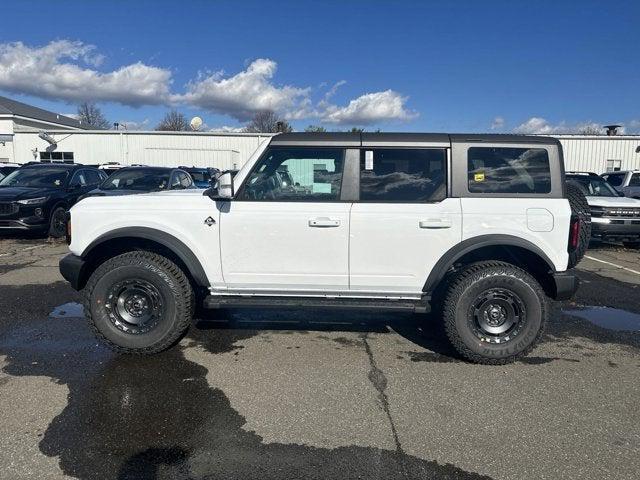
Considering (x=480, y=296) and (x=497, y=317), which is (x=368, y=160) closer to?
(x=480, y=296)

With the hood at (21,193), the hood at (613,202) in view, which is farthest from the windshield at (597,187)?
the hood at (21,193)

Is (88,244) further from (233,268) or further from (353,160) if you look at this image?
(353,160)

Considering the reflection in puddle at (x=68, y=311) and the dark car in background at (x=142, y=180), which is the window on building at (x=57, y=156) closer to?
the dark car in background at (x=142, y=180)

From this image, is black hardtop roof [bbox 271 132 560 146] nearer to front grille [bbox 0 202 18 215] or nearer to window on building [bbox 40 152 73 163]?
front grille [bbox 0 202 18 215]

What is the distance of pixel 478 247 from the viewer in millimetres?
3912

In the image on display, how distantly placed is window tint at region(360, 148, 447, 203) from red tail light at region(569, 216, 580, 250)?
1.12 meters

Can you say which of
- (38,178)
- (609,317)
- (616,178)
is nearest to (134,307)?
(609,317)

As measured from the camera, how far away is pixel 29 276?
7191 millimetres

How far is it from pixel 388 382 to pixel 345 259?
3.57 feet

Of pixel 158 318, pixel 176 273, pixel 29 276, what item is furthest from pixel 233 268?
pixel 29 276

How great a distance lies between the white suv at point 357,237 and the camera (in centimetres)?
394

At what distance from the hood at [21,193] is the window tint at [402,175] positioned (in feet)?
30.0

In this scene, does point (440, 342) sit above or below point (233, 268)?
below

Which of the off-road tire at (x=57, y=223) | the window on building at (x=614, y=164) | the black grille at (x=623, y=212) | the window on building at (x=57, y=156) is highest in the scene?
the window on building at (x=57, y=156)
